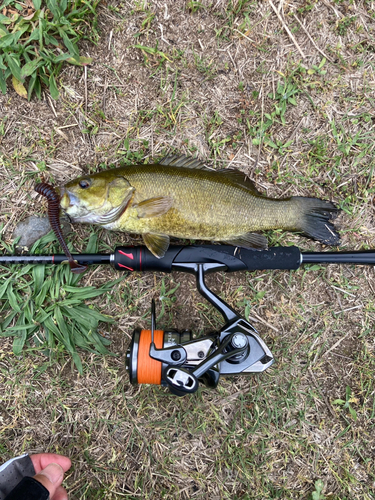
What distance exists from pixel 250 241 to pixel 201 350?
102 cm

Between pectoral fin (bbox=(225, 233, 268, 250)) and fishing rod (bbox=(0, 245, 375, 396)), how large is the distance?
0.18ft

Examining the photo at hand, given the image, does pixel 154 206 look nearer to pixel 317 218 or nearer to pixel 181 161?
pixel 181 161

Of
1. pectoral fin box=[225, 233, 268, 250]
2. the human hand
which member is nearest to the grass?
the human hand

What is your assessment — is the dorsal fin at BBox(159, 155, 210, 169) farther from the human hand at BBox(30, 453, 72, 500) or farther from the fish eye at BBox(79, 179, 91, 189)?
the human hand at BBox(30, 453, 72, 500)

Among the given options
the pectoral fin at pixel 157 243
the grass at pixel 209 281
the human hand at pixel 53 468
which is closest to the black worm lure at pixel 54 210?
the grass at pixel 209 281

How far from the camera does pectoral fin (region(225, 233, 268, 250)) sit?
9.52ft

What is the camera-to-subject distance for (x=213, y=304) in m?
2.83

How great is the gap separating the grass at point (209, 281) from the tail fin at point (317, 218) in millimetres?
217

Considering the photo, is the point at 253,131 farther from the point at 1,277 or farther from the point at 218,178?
the point at 1,277

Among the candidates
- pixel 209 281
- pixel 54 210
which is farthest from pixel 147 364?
pixel 54 210

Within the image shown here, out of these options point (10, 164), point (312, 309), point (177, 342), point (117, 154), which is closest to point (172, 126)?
point (117, 154)

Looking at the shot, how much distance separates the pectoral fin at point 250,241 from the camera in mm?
2900

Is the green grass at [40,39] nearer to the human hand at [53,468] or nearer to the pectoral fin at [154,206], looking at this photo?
the pectoral fin at [154,206]

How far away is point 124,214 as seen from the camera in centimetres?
278
